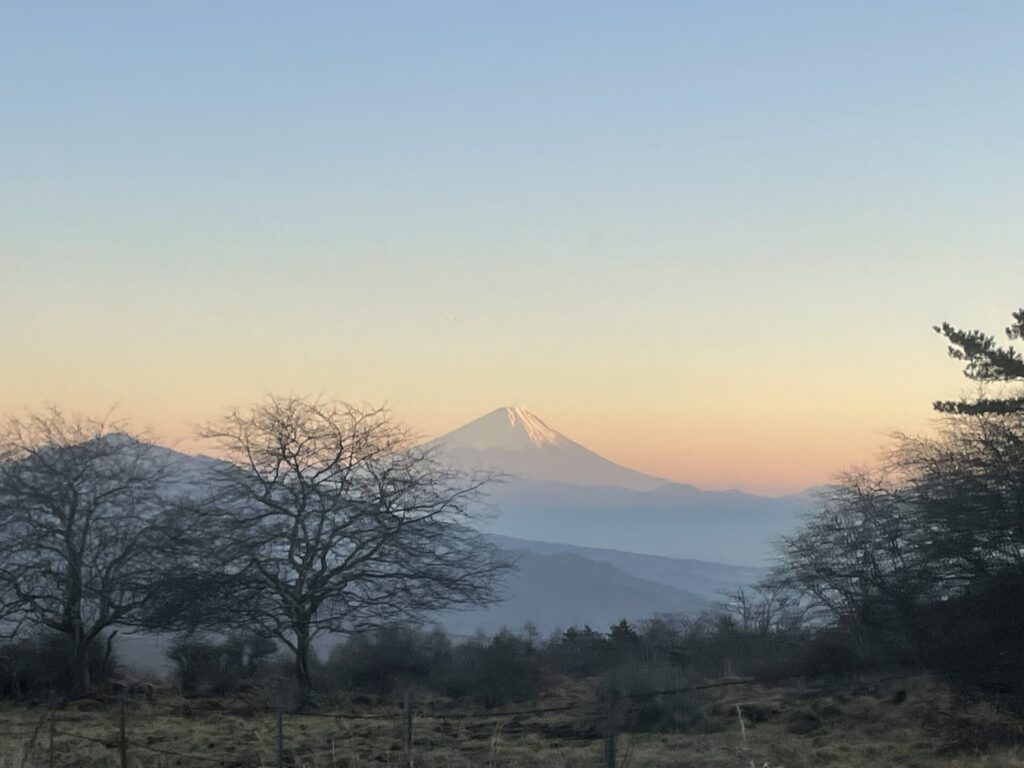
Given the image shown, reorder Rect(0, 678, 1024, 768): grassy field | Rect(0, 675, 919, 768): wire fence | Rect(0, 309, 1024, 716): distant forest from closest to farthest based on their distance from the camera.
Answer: Rect(0, 675, 919, 768): wire fence, Rect(0, 678, 1024, 768): grassy field, Rect(0, 309, 1024, 716): distant forest

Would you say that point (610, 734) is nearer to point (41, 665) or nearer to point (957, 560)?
point (957, 560)

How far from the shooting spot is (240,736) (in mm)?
19344

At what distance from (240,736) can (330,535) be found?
8337mm

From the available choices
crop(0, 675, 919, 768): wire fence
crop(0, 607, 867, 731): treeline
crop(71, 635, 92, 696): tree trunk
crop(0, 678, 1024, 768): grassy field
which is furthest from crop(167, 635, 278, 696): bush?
crop(0, 675, 919, 768): wire fence

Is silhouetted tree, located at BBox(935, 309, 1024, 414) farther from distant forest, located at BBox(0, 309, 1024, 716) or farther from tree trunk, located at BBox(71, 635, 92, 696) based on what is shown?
tree trunk, located at BBox(71, 635, 92, 696)

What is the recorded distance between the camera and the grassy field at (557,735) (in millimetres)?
15883

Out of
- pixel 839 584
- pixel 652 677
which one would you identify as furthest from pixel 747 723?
pixel 839 584

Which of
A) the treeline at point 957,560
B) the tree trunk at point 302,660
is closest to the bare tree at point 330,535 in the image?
the tree trunk at point 302,660

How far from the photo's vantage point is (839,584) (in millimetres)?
42000

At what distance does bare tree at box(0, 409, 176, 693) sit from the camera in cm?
2802

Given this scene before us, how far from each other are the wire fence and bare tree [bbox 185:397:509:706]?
10.0 feet

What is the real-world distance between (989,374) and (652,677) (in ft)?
37.2

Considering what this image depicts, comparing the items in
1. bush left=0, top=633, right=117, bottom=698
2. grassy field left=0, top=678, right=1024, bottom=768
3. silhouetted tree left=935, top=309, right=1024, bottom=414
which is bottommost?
grassy field left=0, top=678, right=1024, bottom=768

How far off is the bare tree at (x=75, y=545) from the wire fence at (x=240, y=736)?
12.6 feet
